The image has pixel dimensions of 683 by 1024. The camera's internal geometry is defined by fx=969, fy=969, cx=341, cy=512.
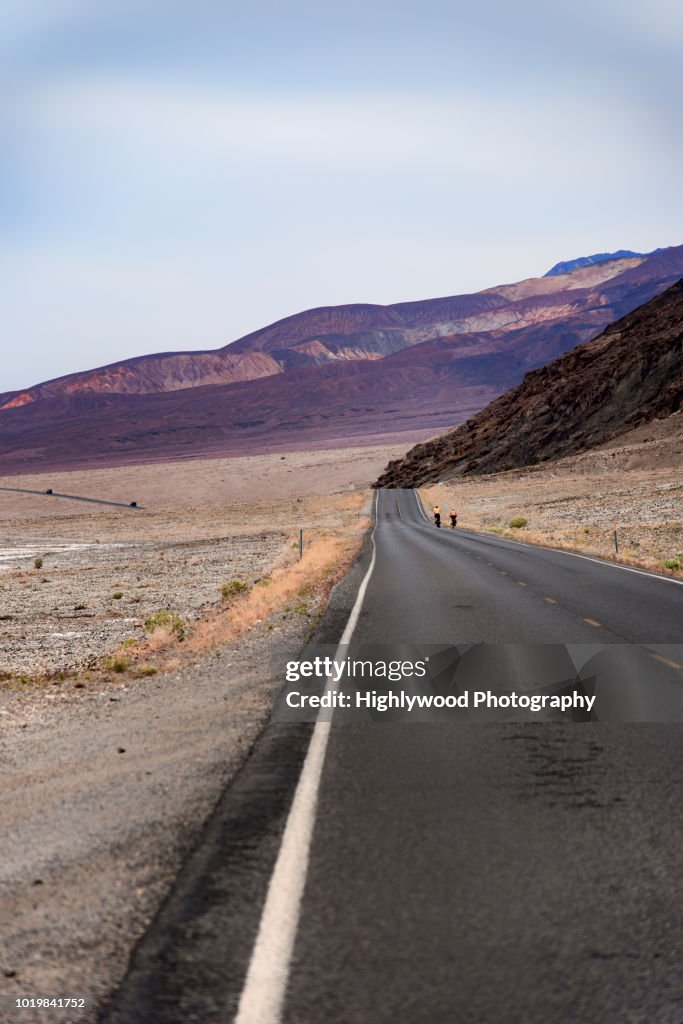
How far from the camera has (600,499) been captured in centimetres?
7250

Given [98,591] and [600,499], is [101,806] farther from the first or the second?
[600,499]

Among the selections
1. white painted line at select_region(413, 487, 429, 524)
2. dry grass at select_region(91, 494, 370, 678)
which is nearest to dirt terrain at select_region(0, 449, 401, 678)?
dry grass at select_region(91, 494, 370, 678)

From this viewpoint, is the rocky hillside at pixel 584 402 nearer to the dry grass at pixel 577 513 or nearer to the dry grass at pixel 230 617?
the dry grass at pixel 577 513

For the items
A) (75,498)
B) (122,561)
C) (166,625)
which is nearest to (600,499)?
(122,561)

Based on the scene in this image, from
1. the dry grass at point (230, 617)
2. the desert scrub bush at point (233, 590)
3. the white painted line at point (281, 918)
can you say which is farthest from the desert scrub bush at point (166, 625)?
the white painted line at point (281, 918)

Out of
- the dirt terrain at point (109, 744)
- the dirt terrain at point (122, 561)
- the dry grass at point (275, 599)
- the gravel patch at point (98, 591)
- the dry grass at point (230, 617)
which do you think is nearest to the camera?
the dirt terrain at point (109, 744)

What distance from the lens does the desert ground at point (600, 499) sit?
39.5 metres

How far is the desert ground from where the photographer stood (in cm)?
3947

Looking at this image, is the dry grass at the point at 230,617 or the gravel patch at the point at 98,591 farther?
the gravel patch at the point at 98,591

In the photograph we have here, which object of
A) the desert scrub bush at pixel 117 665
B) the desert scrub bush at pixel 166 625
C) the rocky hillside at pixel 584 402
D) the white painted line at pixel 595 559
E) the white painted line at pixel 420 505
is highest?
the rocky hillside at pixel 584 402

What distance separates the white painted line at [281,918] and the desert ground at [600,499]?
21.3 meters

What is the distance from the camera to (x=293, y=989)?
3.85 m

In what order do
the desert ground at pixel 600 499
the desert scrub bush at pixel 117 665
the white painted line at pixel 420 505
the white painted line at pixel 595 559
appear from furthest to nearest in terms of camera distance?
the white painted line at pixel 420 505 < the desert ground at pixel 600 499 < the white painted line at pixel 595 559 < the desert scrub bush at pixel 117 665

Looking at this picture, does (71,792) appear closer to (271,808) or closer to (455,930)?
(271,808)
